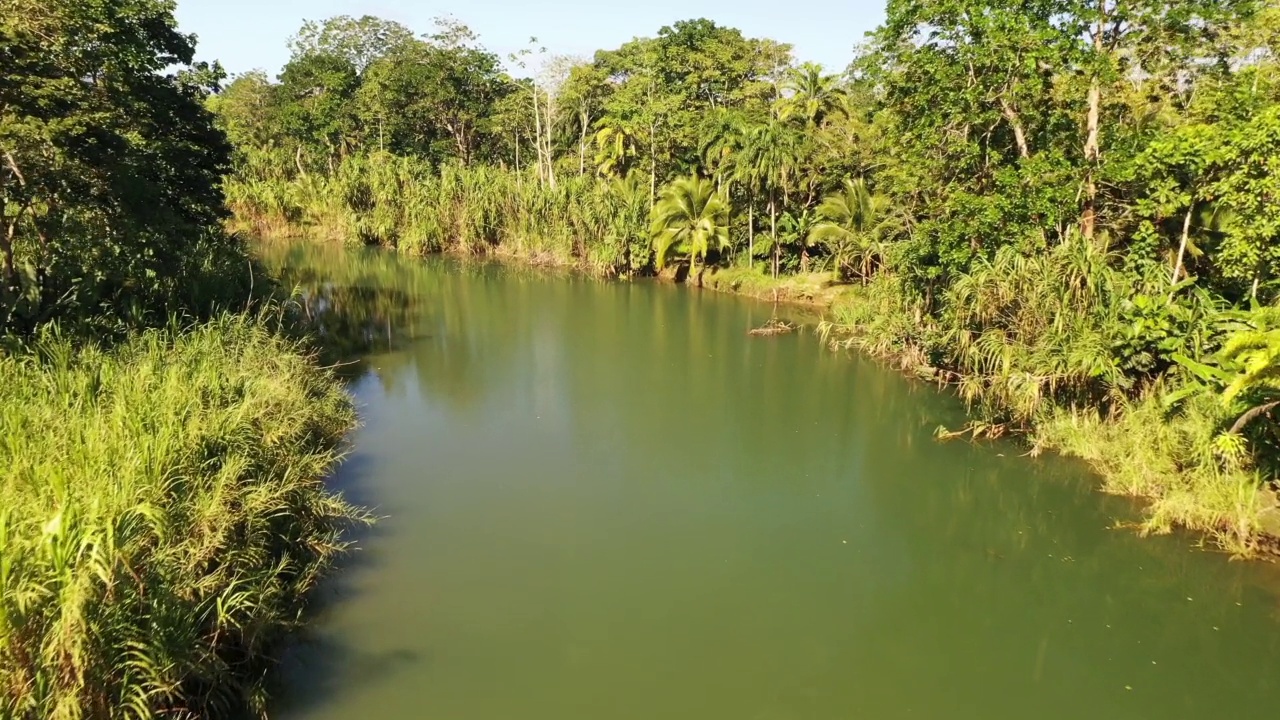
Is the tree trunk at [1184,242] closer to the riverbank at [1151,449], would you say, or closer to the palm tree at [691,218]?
the riverbank at [1151,449]

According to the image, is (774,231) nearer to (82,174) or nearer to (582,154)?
(582,154)

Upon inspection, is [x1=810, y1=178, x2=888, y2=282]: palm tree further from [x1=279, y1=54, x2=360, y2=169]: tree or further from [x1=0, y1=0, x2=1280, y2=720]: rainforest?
[x1=279, y1=54, x2=360, y2=169]: tree

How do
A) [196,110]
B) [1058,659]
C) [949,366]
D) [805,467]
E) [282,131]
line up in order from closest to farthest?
1. [1058,659]
2. [805,467]
3. [949,366]
4. [196,110]
5. [282,131]

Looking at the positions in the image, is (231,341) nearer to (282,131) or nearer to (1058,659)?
(1058,659)

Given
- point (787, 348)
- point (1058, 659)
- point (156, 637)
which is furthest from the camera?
point (787, 348)

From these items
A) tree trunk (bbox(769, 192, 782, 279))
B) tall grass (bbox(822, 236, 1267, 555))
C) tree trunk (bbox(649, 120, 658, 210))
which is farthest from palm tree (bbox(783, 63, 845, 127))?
tall grass (bbox(822, 236, 1267, 555))

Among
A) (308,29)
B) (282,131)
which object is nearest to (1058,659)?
(282,131)
